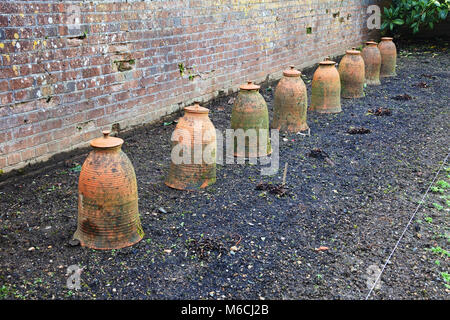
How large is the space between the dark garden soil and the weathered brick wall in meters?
0.40

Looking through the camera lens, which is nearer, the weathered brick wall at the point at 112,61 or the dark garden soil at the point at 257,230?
the dark garden soil at the point at 257,230

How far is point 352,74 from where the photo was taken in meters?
8.23

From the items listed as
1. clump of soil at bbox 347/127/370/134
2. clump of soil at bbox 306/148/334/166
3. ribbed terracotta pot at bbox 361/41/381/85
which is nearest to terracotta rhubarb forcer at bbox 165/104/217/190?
clump of soil at bbox 306/148/334/166

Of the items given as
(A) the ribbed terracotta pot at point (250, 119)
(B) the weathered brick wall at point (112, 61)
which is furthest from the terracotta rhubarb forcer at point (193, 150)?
(B) the weathered brick wall at point (112, 61)

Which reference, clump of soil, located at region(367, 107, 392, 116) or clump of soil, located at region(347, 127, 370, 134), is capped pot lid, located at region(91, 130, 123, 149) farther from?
clump of soil, located at region(367, 107, 392, 116)

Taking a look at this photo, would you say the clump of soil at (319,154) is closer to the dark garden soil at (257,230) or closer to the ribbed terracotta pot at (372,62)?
the dark garden soil at (257,230)

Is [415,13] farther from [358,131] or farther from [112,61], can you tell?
[112,61]

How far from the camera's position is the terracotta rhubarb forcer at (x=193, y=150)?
175 inches

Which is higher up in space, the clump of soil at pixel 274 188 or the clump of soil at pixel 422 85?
the clump of soil at pixel 422 85

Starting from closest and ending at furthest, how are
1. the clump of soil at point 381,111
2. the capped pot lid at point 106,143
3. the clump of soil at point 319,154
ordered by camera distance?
the capped pot lid at point 106,143, the clump of soil at point 319,154, the clump of soil at point 381,111

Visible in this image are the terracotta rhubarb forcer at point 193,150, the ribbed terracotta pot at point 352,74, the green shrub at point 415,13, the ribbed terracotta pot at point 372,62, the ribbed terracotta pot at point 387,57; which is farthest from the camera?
the green shrub at point 415,13

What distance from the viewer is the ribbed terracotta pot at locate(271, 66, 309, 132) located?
20.8 feet

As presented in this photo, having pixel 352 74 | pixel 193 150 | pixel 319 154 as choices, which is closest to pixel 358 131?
pixel 319 154

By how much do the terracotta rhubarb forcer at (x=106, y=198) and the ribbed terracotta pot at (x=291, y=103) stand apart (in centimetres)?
332
